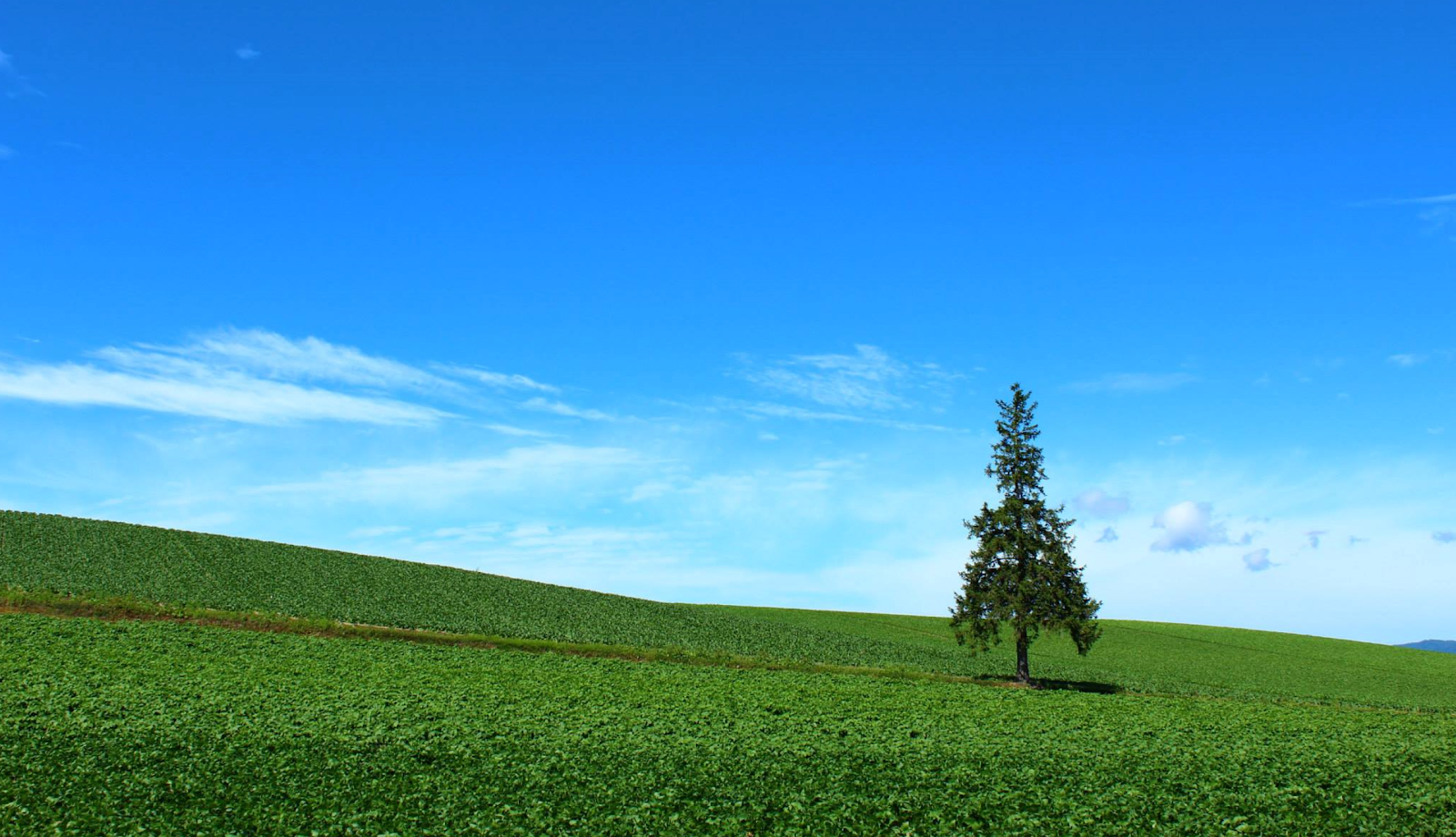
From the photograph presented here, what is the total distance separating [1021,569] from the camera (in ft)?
160

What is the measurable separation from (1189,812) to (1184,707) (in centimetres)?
1780

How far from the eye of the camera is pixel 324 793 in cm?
1883

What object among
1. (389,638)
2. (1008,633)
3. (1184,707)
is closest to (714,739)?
(1184,707)

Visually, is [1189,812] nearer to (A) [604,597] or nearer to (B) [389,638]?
(B) [389,638]

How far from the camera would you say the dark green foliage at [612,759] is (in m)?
18.2

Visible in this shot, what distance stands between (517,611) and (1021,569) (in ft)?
97.2

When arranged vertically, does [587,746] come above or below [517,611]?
below

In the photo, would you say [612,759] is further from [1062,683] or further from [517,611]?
[1062,683]

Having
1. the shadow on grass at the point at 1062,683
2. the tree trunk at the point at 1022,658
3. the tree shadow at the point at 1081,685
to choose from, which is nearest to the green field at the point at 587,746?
the shadow on grass at the point at 1062,683

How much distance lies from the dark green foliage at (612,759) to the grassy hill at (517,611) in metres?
15.2

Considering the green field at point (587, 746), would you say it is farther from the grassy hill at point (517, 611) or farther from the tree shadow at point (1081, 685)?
the tree shadow at point (1081, 685)

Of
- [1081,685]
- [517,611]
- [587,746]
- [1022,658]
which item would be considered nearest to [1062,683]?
[1081,685]

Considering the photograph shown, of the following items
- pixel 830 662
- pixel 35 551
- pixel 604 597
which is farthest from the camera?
pixel 604 597

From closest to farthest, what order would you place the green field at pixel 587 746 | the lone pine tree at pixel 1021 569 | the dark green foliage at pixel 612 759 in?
the dark green foliage at pixel 612 759, the green field at pixel 587 746, the lone pine tree at pixel 1021 569
